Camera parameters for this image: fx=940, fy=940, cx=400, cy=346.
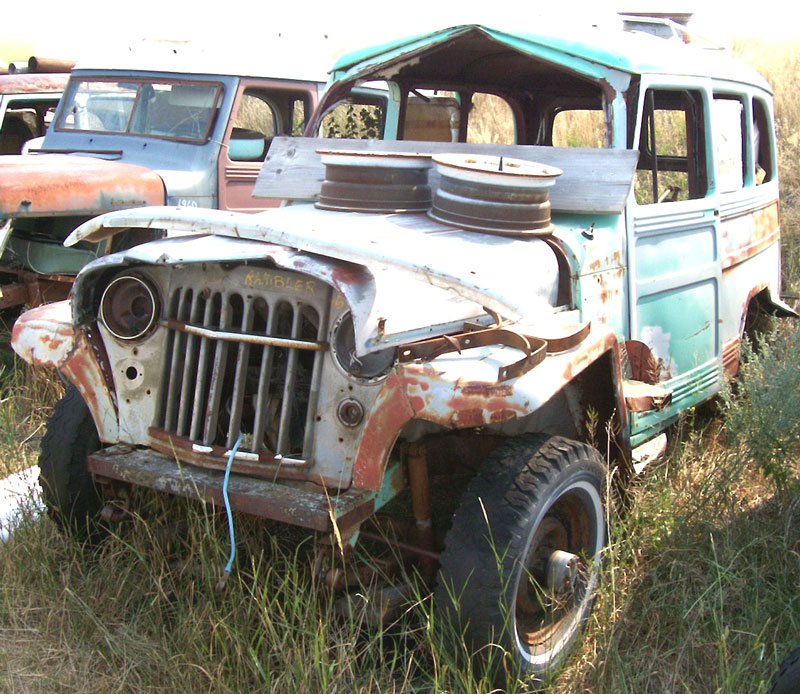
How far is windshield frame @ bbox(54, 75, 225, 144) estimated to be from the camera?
6.19 metres

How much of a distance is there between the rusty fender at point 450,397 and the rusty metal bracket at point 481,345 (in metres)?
0.03

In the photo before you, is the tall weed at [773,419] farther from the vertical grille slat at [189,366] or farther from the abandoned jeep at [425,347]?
the vertical grille slat at [189,366]

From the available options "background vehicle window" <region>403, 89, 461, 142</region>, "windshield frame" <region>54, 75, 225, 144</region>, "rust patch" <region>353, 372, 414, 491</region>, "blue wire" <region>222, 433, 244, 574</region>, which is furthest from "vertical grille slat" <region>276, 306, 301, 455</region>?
"windshield frame" <region>54, 75, 225, 144</region>

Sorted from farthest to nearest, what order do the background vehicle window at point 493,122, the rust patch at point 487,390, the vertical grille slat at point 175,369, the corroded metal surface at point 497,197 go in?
the background vehicle window at point 493,122
the corroded metal surface at point 497,197
the vertical grille slat at point 175,369
the rust patch at point 487,390

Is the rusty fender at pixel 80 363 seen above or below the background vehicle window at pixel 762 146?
below

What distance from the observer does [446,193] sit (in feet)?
10.9

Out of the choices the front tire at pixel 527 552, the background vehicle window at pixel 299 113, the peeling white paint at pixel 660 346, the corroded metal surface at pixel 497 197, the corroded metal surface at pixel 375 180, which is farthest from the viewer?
the background vehicle window at pixel 299 113

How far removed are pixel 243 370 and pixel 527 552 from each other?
3.13 ft

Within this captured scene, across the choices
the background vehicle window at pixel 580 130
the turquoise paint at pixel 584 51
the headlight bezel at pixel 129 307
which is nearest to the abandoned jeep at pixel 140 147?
the turquoise paint at pixel 584 51

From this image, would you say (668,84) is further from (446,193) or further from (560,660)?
(560,660)

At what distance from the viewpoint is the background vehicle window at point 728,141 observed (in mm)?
4254

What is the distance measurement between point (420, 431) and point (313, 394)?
336 millimetres

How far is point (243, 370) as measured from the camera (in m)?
2.71

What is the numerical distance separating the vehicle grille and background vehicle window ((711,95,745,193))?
237 cm
